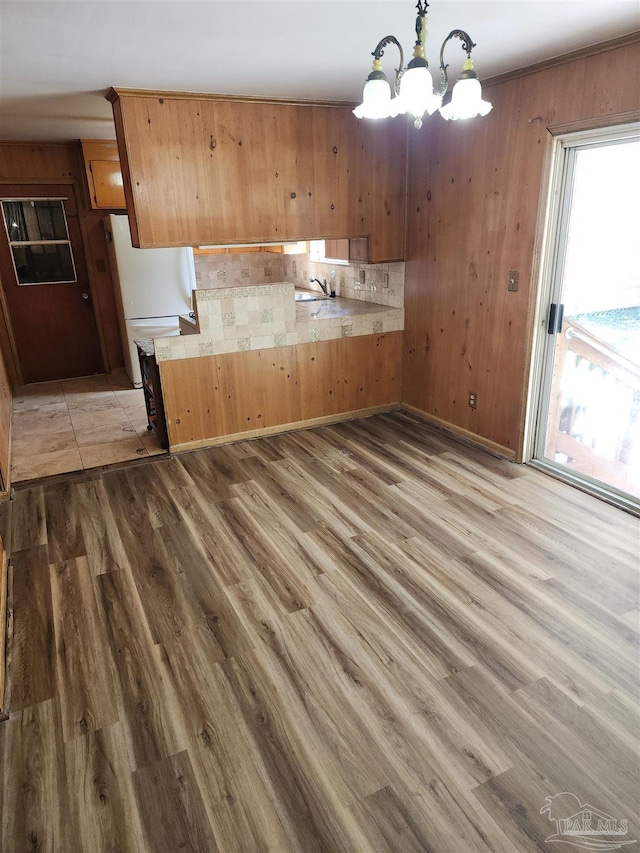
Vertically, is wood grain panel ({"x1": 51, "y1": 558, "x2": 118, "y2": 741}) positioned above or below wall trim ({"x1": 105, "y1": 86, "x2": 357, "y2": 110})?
below

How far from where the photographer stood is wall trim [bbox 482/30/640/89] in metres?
2.67

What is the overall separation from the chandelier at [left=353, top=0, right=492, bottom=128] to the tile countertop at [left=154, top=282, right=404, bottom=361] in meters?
2.24

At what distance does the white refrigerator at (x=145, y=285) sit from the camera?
18.3 feet

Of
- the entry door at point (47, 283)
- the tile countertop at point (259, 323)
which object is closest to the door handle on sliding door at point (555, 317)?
the tile countertop at point (259, 323)

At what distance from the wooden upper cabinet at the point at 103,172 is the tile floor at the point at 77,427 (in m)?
1.93

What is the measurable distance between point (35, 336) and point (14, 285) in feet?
1.91

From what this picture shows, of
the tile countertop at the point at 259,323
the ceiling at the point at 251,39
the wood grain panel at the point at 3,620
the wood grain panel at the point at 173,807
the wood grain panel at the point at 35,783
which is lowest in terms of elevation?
the wood grain panel at the point at 173,807

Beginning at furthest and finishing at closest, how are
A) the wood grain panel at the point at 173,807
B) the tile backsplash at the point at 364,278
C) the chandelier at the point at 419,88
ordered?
1. the tile backsplash at the point at 364,278
2. the chandelier at the point at 419,88
3. the wood grain panel at the point at 173,807

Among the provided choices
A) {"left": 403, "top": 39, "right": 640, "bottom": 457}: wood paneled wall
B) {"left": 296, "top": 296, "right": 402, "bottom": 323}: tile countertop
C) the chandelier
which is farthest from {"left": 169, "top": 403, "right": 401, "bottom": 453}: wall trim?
the chandelier

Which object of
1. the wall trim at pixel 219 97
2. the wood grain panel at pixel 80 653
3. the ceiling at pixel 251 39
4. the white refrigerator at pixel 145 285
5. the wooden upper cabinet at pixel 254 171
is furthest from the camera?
the white refrigerator at pixel 145 285

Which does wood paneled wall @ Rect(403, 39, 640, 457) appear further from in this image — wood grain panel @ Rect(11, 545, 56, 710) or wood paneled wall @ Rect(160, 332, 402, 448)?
wood grain panel @ Rect(11, 545, 56, 710)

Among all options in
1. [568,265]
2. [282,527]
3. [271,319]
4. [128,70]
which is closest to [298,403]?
[271,319]

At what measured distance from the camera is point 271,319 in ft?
14.1

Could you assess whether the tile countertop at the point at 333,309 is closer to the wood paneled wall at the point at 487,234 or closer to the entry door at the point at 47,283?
the wood paneled wall at the point at 487,234
